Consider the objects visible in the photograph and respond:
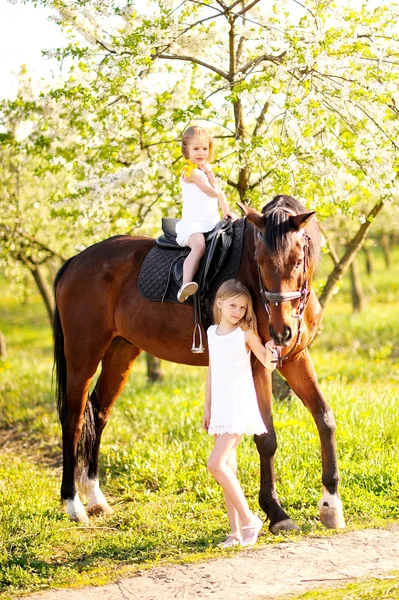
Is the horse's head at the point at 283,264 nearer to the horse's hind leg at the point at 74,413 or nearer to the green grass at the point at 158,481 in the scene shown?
the green grass at the point at 158,481

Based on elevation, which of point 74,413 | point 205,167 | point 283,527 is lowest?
point 283,527

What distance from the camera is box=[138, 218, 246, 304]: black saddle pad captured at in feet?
17.6

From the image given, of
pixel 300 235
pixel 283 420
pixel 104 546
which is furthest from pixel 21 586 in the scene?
pixel 283 420

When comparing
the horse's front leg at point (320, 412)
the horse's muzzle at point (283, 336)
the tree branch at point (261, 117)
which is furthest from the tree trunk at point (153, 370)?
the horse's muzzle at point (283, 336)

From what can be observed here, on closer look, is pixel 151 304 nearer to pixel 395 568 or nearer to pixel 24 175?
pixel 395 568

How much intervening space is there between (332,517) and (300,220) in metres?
2.03

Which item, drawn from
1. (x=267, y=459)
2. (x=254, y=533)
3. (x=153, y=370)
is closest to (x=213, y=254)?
(x=267, y=459)

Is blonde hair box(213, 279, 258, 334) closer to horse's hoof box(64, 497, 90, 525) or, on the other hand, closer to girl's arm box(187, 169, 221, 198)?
girl's arm box(187, 169, 221, 198)

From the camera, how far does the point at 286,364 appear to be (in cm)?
526

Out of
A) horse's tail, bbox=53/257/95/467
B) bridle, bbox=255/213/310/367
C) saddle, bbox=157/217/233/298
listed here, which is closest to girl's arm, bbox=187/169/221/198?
saddle, bbox=157/217/233/298

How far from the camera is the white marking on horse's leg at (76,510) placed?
20.0ft

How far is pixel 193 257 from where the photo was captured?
537 centimetres

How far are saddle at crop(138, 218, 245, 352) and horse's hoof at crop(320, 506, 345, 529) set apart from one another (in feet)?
4.54

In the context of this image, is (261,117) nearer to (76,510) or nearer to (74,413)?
(74,413)
